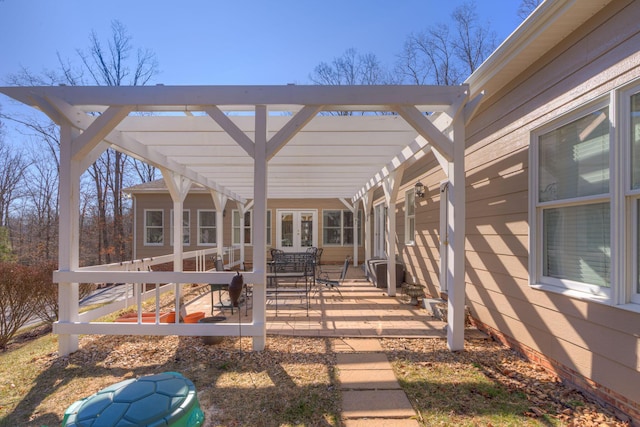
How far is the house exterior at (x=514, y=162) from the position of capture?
2320 mm

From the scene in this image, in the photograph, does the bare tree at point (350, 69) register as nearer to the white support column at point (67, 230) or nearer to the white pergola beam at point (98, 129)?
the white pergola beam at point (98, 129)

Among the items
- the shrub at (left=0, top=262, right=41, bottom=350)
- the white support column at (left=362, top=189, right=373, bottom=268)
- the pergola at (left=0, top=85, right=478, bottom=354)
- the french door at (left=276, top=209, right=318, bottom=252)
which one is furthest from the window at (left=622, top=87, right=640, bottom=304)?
the french door at (left=276, top=209, right=318, bottom=252)

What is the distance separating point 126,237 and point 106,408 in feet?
53.4

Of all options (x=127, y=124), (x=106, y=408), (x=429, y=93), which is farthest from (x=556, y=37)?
(x=127, y=124)

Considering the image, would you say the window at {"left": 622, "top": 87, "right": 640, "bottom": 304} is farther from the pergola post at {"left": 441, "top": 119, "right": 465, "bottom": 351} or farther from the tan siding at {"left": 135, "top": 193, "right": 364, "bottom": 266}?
the tan siding at {"left": 135, "top": 193, "right": 364, "bottom": 266}

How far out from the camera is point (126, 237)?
15086mm

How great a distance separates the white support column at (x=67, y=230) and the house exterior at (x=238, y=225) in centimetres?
837

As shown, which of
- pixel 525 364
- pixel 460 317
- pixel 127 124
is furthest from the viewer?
pixel 127 124

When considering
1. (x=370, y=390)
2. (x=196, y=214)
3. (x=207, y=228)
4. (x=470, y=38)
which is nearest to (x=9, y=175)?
(x=196, y=214)

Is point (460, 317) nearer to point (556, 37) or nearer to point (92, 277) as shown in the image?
point (556, 37)

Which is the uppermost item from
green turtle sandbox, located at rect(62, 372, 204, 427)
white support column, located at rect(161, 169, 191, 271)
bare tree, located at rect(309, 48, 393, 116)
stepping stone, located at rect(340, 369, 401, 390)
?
bare tree, located at rect(309, 48, 393, 116)

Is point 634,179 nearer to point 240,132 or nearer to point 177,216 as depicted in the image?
point 240,132

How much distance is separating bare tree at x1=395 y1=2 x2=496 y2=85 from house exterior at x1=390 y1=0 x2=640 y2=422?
1115 cm

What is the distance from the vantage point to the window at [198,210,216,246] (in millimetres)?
12375
